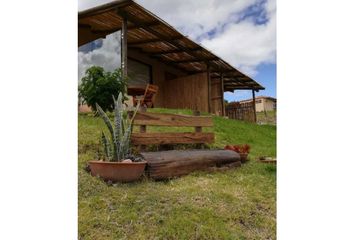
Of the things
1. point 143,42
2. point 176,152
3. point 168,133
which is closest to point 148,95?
point 143,42

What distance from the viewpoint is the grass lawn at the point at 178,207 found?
142cm

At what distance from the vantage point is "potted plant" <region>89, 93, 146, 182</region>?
185 cm

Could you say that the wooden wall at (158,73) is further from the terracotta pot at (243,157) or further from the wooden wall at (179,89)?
the terracotta pot at (243,157)

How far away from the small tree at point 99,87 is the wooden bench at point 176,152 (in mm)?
386

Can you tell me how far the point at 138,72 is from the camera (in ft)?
20.5

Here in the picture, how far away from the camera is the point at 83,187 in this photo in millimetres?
1700

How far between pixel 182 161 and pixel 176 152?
0.33ft

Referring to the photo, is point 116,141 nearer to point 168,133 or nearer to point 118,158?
point 118,158

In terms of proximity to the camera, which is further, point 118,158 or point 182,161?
point 182,161

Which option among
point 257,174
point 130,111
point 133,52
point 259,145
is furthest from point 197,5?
point 133,52

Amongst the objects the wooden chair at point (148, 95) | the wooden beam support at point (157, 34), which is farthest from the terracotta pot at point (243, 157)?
the wooden beam support at point (157, 34)

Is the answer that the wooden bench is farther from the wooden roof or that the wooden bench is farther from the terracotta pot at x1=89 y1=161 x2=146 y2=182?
the wooden roof
